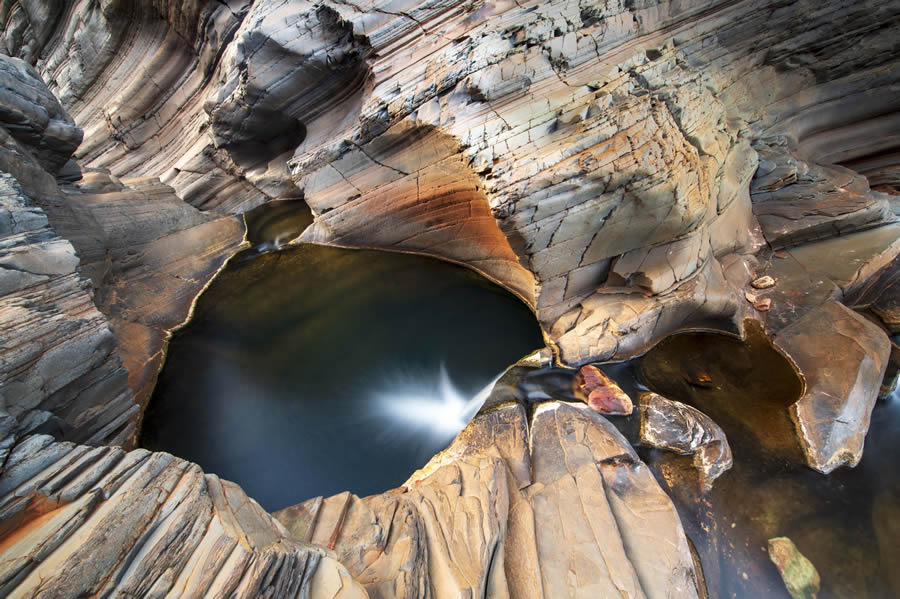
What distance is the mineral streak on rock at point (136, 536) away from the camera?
76.4 inches

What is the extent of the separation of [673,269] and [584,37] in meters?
3.20

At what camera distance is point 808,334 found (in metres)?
4.38

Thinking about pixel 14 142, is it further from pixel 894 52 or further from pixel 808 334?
pixel 894 52

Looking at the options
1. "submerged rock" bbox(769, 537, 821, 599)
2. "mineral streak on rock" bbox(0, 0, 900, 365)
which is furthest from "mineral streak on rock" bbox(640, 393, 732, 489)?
"mineral streak on rock" bbox(0, 0, 900, 365)

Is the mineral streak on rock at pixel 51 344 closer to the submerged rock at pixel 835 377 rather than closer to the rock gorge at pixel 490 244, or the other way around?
the rock gorge at pixel 490 244

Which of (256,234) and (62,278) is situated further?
(256,234)

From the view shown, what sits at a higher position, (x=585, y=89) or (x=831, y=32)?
(x=585, y=89)

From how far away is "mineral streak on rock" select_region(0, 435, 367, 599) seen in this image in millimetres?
1939

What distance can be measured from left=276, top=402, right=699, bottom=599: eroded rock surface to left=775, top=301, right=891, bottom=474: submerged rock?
1804 mm

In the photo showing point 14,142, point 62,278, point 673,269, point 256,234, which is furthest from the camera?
point 256,234

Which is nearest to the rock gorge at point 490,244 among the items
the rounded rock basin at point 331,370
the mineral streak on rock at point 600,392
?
the mineral streak on rock at point 600,392

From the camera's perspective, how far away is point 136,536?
213 centimetres

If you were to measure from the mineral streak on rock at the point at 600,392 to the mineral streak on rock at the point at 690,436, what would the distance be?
25cm

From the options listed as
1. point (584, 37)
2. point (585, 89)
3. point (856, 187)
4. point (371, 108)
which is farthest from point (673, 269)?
point (371, 108)
